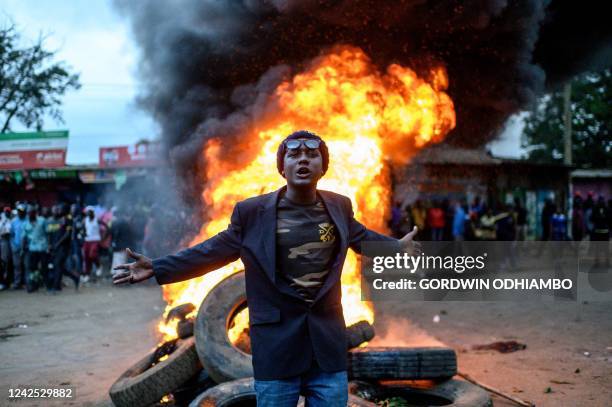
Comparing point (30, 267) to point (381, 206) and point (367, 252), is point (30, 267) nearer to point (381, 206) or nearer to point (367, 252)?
point (381, 206)

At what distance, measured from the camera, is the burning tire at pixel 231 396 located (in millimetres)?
4523

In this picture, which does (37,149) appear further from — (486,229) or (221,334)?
(221,334)

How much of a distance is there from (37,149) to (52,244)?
12.6 metres

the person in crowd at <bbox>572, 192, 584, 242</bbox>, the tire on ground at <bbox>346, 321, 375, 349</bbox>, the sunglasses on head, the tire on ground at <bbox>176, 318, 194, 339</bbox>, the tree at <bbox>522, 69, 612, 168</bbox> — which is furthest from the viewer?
the tree at <bbox>522, 69, 612, 168</bbox>

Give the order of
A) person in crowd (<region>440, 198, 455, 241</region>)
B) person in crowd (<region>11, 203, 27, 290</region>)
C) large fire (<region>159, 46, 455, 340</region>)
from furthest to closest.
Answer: person in crowd (<region>440, 198, 455, 241</region>) → person in crowd (<region>11, 203, 27, 290</region>) → large fire (<region>159, 46, 455, 340</region>)

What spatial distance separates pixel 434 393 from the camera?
17.3 ft

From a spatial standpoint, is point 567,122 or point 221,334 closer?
point 221,334

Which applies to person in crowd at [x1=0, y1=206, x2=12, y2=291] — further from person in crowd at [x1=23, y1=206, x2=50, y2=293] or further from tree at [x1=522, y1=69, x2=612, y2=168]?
tree at [x1=522, y1=69, x2=612, y2=168]

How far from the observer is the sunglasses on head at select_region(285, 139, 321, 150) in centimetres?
298

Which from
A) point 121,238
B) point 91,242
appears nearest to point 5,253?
point 91,242

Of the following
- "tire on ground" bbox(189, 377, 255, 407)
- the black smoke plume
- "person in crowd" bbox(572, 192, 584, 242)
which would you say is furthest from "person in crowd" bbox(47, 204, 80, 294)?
"person in crowd" bbox(572, 192, 584, 242)

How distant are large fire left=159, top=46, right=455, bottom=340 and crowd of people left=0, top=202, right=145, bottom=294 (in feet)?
18.2

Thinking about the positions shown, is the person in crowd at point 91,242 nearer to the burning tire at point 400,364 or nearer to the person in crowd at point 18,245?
the person in crowd at point 18,245

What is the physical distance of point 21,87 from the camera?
2591cm
